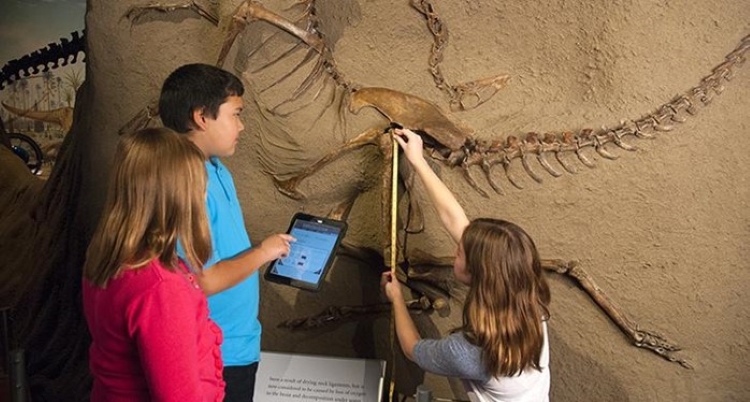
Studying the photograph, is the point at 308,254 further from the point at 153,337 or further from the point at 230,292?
the point at 153,337

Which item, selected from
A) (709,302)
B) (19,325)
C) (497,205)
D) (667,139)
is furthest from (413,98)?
(19,325)

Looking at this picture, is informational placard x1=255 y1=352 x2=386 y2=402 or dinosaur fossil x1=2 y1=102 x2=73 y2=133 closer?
informational placard x1=255 y1=352 x2=386 y2=402

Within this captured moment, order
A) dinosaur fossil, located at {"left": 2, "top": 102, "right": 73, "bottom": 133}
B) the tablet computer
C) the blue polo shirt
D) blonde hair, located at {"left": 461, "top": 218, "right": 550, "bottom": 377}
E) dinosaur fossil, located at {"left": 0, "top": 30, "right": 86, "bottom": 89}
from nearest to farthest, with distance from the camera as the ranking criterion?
1. blonde hair, located at {"left": 461, "top": 218, "right": 550, "bottom": 377}
2. the blue polo shirt
3. the tablet computer
4. dinosaur fossil, located at {"left": 0, "top": 30, "right": 86, "bottom": 89}
5. dinosaur fossil, located at {"left": 2, "top": 102, "right": 73, "bottom": 133}

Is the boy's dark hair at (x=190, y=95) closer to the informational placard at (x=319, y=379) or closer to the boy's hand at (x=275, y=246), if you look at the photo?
the boy's hand at (x=275, y=246)

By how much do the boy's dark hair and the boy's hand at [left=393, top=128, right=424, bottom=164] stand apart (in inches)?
25.0

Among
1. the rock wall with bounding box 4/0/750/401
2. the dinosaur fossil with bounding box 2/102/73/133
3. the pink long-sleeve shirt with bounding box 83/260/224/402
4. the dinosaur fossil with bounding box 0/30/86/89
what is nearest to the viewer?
the pink long-sleeve shirt with bounding box 83/260/224/402

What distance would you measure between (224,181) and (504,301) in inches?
36.1

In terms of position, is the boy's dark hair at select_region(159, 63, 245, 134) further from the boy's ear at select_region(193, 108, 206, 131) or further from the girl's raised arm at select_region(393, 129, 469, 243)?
the girl's raised arm at select_region(393, 129, 469, 243)

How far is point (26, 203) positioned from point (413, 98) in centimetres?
288

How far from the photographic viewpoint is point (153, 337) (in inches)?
57.1

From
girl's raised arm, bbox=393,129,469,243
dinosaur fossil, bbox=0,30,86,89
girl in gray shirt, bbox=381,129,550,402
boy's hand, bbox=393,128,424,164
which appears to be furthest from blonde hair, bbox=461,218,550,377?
dinosaur fossil, bbox=0,30,86,89

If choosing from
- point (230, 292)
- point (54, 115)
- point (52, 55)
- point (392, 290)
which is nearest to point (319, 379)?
point (392, 290)

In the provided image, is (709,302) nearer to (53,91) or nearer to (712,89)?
(712,89)

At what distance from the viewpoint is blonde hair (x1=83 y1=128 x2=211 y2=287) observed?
5.01ft
